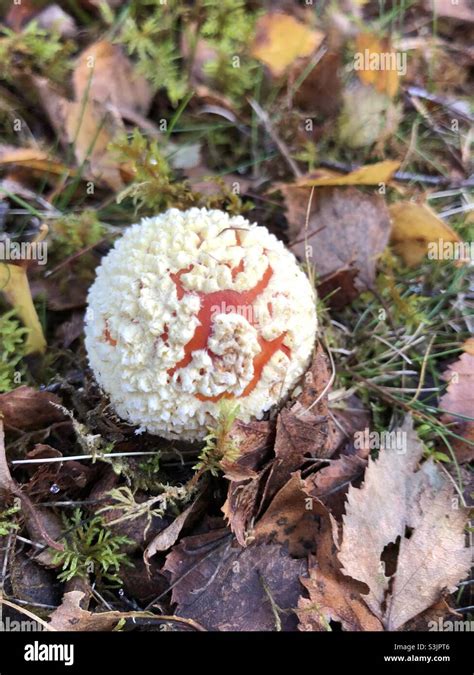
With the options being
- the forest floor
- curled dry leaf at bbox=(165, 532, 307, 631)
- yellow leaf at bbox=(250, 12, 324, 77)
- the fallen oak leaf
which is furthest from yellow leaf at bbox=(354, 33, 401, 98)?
curled dry leaf at bbox=(165, 532, 307, 631)

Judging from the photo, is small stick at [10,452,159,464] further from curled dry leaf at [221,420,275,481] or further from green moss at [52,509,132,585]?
curled dry leaf at [221,420,275,481]

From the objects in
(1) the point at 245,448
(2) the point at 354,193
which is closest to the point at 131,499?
(1) the point at 245,448

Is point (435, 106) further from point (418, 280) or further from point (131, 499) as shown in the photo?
point (131, 499)

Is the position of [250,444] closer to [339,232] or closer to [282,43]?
[339,232]

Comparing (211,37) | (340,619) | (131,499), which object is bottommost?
(340,619)

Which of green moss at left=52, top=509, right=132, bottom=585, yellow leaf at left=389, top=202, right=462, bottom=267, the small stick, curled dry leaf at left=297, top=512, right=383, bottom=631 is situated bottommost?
curled dry leaf at left=297, top=512, right=383, bottom=631

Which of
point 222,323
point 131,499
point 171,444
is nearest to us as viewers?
point 222,323

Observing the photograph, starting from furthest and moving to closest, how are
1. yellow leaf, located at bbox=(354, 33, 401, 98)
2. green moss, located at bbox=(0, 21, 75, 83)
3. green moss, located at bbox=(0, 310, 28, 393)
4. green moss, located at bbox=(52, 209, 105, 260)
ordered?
yellow leaf, located at bbox=(354, 33, 401, 98) → green moss, located at bbox=(0, 21, 75, 83) → green moss, located at bbox=(52, 209, 105, 260) → green moss, located at bbox=(0, 310, 28, 393)

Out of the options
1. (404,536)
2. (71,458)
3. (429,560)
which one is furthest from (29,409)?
(429,560)
